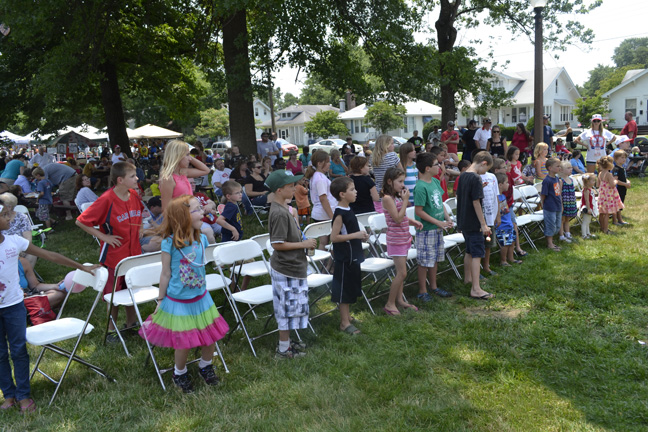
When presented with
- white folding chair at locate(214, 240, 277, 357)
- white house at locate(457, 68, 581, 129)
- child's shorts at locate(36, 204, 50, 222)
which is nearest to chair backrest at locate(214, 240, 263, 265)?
white folding chair at locate(214, 240, 277, 357)

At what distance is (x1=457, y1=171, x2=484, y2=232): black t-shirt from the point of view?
5977mm

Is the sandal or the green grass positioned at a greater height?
the sandal

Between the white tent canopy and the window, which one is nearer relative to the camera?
the white tent canopy

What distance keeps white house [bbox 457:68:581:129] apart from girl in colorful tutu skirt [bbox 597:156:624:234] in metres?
42.3

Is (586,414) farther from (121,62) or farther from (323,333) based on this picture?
(121,62)

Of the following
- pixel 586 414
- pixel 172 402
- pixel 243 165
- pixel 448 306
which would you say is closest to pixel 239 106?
pixel 243 165

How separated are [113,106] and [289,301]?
15508mm

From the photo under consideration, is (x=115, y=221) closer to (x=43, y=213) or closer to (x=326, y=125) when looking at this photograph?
(x=43, y=213)

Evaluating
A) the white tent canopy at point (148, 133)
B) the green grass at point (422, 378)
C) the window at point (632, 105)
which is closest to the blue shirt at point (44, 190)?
the green grass at point (422, 378)

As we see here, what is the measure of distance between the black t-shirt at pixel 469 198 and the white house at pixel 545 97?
151 ft

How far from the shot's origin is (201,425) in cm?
358

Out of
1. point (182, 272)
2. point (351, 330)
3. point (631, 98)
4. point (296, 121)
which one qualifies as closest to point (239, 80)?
point (351, 330)

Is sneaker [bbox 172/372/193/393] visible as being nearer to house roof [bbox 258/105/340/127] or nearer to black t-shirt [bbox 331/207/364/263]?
black t-shirt [bbox 331/207/364/263]

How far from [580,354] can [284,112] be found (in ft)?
227
